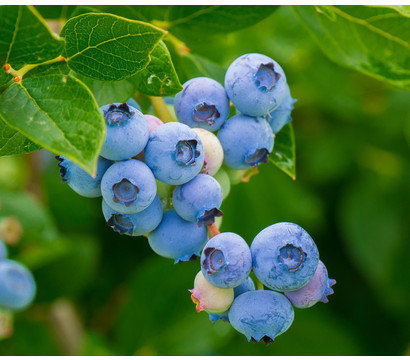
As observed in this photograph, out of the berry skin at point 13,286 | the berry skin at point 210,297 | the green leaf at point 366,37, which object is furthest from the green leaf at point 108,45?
the berry skin at point 13,286

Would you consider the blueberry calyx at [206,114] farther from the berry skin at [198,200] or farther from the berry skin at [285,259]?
the berry skin at [285,259]

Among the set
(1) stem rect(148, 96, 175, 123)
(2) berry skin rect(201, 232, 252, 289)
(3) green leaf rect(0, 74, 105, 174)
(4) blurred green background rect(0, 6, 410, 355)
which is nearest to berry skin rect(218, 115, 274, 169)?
(1) stem rect(148, 96, 175, 123)

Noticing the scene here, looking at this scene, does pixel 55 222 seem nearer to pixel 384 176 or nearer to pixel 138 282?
pixel 138 282

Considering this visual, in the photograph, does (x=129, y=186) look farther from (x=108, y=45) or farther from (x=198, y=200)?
(x=108, y=45)

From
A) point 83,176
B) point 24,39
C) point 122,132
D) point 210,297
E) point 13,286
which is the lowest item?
point 13,286

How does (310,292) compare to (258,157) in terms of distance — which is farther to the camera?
(258,157)

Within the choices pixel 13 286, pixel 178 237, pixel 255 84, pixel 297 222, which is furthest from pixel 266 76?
pixel 297 222

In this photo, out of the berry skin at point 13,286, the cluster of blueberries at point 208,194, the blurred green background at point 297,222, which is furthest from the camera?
the blurred green background at point 297,222

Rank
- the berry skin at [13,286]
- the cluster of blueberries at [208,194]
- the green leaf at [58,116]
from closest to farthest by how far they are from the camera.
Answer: the green leaf at [58,116] → the cluster of blueberries at [208,194] → the berry skin at [13,286]
